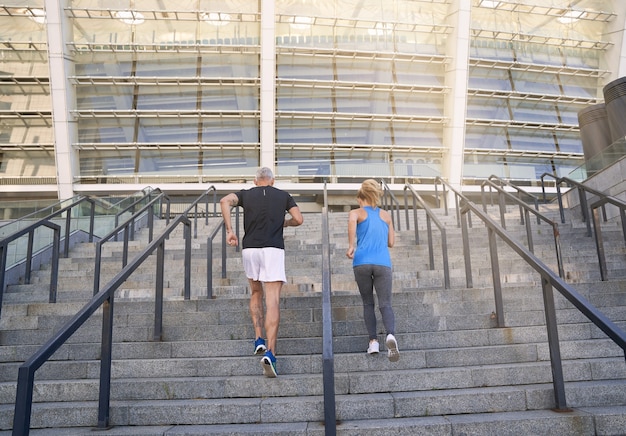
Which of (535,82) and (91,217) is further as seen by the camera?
(535,82)

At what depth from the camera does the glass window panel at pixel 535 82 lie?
90.9 ft


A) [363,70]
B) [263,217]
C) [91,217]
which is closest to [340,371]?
[263,217]

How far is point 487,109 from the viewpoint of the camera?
27344 mm

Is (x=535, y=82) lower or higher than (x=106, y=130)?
higher

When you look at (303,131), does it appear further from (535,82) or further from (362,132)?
(535,82)

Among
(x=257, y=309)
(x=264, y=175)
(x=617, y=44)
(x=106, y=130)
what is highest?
(x=617, y=44)

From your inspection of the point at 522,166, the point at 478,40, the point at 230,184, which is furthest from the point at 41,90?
the point at 522,166

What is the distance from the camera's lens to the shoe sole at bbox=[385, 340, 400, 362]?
3.97m

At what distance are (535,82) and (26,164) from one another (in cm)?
2604

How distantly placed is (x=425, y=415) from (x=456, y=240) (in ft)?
18.5

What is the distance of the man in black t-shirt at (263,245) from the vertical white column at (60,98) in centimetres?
2203

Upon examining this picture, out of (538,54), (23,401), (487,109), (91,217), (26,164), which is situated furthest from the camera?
(538,54)

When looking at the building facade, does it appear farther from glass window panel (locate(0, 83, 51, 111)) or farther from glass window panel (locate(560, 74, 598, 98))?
glass window panel (locate(560, 74, 598, 98))

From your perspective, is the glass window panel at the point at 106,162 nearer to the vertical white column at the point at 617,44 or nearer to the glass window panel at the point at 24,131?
the glass window panel at the point at 24,131
